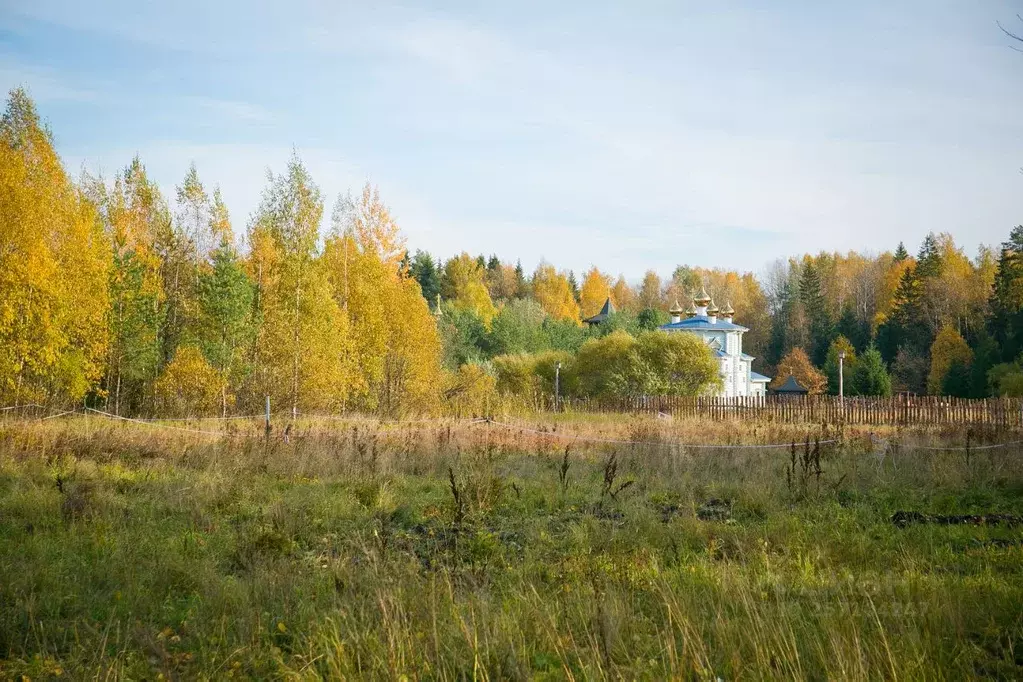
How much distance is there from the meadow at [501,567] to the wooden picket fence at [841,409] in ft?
50.4

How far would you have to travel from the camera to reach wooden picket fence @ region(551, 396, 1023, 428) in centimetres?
2686

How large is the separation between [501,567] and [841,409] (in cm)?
2635

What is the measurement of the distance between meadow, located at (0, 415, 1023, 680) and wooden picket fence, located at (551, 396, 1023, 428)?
15362mm

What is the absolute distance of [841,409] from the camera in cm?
2978

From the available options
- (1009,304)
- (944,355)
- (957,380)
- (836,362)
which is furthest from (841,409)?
(836,362)

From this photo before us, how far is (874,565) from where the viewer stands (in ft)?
20.0

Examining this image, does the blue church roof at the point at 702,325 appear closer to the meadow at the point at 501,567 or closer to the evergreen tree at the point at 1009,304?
the evergreen tree at the point at 1009,304

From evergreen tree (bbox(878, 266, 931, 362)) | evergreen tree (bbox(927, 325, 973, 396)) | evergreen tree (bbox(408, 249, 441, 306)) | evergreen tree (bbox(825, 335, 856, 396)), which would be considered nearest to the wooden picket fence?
evergreen tree (bbox(927, 325, 973, 396))

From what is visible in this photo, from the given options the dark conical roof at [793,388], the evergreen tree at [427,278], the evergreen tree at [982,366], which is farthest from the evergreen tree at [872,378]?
the evergreen tree at [427,278]

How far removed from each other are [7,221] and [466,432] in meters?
12.2

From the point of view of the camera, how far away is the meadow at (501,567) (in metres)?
4.10

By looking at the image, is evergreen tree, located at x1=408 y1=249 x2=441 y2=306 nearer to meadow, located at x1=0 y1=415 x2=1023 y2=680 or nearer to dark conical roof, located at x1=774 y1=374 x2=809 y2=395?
dark conical roof, located at x1=774 y1=374 x2=809 y2=395

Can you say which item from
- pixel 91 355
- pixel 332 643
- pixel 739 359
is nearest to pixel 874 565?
pixel 332 643

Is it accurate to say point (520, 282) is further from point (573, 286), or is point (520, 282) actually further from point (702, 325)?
point (702, 325)
